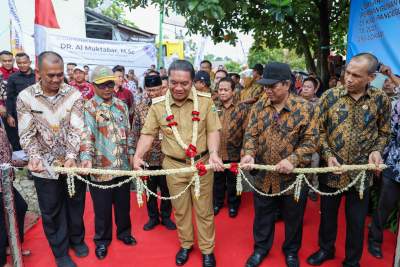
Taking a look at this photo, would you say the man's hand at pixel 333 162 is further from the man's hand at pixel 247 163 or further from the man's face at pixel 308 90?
the man's face at pixel 308 90

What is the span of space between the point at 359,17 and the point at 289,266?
3.88 metres

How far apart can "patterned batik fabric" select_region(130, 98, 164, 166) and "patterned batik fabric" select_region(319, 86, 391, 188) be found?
1.88 m

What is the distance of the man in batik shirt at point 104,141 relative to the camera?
304 centimetres

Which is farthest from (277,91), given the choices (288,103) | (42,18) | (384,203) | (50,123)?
(42,18)

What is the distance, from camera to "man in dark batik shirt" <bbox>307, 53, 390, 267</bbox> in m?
2.67

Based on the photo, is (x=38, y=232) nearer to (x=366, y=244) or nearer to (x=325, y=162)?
(x=325, y=162)

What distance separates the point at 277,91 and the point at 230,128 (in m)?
1.54

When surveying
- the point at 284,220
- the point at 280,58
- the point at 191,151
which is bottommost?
the point at 284,220

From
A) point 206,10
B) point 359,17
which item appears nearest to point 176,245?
point 206,10

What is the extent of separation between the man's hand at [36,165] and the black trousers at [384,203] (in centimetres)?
326

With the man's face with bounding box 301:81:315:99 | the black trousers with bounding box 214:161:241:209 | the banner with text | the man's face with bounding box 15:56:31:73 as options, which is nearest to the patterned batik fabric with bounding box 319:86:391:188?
the black trousers with bounding box 214:161:241:209

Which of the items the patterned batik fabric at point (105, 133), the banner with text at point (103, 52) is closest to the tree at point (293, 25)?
the patterned batik fabric at point (105, 133)

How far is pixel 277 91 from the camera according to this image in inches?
108

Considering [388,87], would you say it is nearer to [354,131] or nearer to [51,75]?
[354,131]
